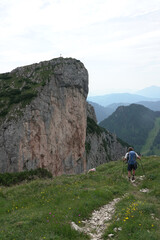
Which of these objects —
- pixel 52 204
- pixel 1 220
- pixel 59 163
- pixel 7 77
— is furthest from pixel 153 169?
pixel 7 77

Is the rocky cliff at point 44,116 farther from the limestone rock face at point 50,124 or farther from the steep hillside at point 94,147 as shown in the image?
the steep hillside at point 94,147

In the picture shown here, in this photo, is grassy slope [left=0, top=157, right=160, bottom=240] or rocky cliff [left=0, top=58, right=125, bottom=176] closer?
grassy slope [left=0, top=157, right=160, bottom=240]

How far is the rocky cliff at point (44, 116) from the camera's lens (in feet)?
128

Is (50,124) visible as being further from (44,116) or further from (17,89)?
(17,89)

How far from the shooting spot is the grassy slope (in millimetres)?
8727

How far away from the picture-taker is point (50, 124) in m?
45.7

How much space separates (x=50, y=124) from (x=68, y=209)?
3526 centimetres

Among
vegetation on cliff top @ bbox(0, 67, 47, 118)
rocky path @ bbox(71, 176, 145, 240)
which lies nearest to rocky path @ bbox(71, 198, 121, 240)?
rocky path @ bbox(71, 176, 145, 240)

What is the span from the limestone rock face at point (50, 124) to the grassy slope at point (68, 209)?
77.4 ft

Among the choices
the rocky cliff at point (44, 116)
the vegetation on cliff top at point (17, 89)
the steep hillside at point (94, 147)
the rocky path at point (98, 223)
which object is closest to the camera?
the rocky path at point (98, 223)

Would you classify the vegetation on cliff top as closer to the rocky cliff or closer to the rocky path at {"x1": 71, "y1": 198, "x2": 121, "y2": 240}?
the rocky cliff

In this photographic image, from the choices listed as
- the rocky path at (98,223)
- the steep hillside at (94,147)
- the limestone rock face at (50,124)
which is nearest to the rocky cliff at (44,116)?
the limestone rock face at (50,124)

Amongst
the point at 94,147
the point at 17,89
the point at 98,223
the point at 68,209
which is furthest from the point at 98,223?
the point at 94,147

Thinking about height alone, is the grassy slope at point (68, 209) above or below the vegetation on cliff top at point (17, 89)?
below
